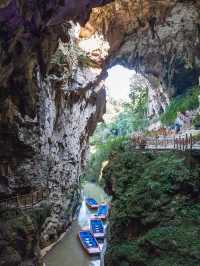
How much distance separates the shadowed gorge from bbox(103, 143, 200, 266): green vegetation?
0.07 m

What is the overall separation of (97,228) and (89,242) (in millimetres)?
3149

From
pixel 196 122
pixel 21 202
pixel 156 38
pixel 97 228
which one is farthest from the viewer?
pixel 156 38

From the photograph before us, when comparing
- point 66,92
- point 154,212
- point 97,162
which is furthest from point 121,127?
point 154,212

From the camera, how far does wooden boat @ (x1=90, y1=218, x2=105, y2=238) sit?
2291cm

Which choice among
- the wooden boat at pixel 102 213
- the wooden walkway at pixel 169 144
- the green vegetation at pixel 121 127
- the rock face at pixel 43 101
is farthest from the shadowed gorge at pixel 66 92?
the green vegetation at pixel 121 127

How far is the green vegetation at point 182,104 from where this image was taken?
1176 inches

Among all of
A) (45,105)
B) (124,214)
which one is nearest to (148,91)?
(45,105)

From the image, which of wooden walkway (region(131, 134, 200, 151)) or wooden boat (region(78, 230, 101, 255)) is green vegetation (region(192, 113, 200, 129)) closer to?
wooden walkway (region(131, 134, 200, 151))

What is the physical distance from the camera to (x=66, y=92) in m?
21.1

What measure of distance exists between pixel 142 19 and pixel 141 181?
631 inches

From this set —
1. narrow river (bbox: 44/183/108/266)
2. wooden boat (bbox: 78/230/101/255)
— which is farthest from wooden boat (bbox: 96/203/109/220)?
wooden boat (bbox: 78/230/101/255)

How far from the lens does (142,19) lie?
25672 mm

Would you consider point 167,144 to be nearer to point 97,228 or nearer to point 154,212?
point 154,212

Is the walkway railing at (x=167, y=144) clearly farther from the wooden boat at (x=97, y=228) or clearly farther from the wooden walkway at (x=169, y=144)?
the wooden boat at (x=97, y=228)
